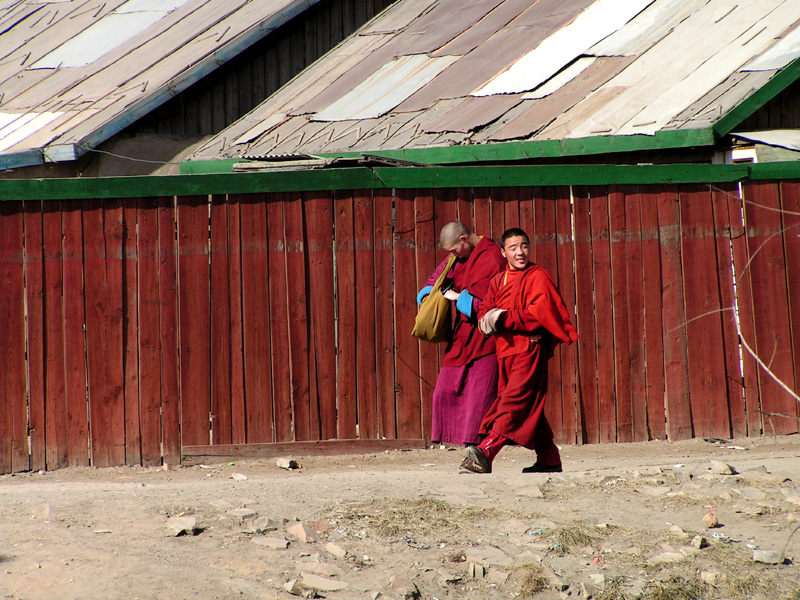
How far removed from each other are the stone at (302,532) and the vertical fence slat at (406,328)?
8.44 feet

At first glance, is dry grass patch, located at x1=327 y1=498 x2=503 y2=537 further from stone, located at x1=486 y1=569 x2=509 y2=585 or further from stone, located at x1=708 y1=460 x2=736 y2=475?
stone, located at x1=708 y1=460 x2=736 y2=475

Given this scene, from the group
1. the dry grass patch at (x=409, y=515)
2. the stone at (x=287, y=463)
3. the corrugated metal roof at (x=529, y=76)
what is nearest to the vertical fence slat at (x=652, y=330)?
the corrugated metal roof at (x=529, y=76)

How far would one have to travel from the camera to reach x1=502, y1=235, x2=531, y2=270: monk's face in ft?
19.4

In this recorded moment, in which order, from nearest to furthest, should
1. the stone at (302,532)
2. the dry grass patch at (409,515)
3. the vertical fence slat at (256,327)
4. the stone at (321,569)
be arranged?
the stone at (321,569)
the stone at (302,532)
the dry grass patch at (409,515)
the vertical fence slat at (256,327)

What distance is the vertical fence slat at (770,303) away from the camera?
24.1 feet

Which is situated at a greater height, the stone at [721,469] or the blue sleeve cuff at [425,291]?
A: the blue sleeve cuff at [425,291]

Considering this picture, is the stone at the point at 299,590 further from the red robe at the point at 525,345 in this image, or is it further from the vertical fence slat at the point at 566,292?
the vertical fence slat at the point at 566,292

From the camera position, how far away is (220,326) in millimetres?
7094

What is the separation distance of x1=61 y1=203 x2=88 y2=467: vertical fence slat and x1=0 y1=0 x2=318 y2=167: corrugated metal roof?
4000 millimetres

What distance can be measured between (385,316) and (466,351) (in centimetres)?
111

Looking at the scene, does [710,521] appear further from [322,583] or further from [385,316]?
[385,316]

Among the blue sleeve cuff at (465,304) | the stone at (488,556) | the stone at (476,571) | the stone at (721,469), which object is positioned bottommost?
the stone at (476,571)

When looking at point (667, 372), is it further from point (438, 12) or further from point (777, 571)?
point (438, 12)

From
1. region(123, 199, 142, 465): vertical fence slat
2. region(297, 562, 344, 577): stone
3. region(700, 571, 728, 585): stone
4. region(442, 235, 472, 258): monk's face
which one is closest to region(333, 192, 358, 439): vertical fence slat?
region(442, 235, 472, 258): monk's face
